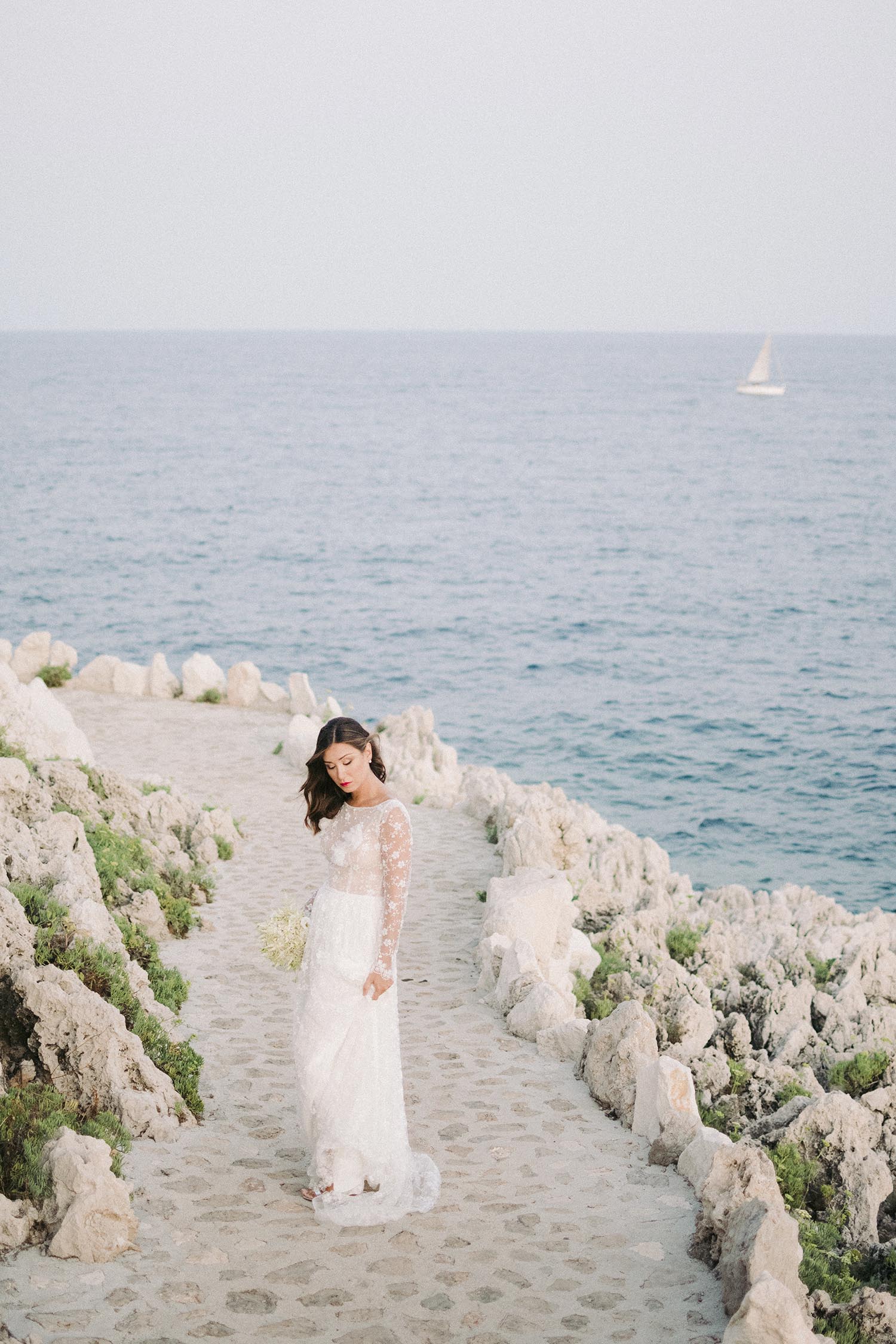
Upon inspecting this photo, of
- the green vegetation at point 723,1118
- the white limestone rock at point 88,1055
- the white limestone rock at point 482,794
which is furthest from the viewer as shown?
the white limestone rock at point 482,794

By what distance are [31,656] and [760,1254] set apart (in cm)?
1898

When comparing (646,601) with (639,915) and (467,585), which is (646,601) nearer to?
(467,585)

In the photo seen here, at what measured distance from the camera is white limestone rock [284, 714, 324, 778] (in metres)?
18.1

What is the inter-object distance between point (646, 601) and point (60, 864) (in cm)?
3350

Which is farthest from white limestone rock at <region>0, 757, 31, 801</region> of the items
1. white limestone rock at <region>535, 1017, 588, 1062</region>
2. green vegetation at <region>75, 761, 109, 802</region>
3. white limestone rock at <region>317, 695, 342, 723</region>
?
white limestone rock at <region>317, 695, 342, 723</region>

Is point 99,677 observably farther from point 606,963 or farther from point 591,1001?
point 591,1001

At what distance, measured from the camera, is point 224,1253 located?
658 cm

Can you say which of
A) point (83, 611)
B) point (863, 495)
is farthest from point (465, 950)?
point (863, 495)

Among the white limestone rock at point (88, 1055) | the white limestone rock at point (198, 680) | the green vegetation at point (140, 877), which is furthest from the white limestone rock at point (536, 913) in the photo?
the white limestone rock at point (198, 680)

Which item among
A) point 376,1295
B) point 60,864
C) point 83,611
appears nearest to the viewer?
point 376,1295

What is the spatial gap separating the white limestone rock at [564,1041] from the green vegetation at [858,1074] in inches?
102

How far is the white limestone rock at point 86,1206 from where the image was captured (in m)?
6.32

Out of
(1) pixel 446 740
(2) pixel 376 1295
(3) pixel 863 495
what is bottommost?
(1) pixel 446 740

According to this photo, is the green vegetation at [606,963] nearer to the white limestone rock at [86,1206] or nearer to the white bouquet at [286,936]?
the white bouquet at [286,936]
